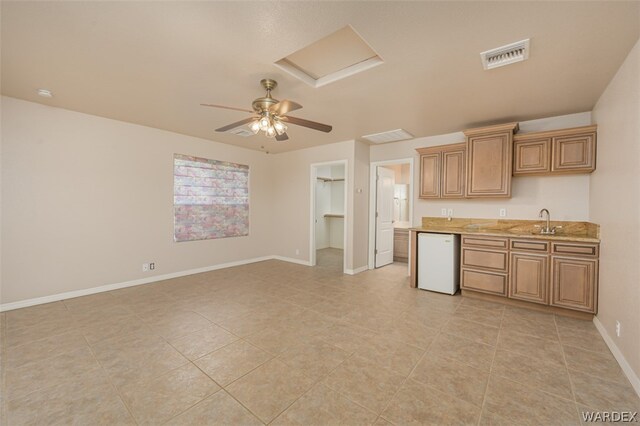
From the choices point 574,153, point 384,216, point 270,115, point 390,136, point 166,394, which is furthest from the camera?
point 384,216

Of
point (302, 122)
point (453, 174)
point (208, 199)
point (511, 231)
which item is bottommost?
point (511, 231)

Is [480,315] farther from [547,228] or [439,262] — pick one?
[547,228]

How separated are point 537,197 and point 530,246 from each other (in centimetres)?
94

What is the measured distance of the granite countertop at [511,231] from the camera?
10.4 ft

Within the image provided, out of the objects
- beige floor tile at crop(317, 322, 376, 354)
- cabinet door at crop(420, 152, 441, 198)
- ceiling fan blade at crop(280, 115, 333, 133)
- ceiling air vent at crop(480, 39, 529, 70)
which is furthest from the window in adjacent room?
ceiling air vent at crop(480, 39, 529, 70)

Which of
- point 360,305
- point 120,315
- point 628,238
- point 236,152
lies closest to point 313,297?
point 360,305

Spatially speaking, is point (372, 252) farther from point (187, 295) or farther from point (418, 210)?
point (187, 295)

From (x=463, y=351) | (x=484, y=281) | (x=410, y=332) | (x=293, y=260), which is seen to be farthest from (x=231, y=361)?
(x=293, y=260)

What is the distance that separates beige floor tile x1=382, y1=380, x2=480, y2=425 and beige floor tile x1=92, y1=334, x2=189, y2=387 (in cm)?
176

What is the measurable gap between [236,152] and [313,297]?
3685 millimetres

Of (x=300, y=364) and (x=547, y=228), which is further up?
(x=547, y=228)

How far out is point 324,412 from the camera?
5.55ft

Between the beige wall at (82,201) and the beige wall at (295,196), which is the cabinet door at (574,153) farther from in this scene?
the beige wall at (82,201)

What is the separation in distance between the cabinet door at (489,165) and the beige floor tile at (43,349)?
526 cm
